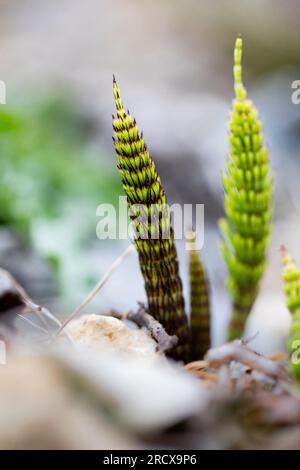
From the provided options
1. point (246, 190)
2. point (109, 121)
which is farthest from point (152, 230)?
point (109, 121)

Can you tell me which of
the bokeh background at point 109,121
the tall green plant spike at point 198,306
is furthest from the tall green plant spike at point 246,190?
the bokeh background at point 109,121

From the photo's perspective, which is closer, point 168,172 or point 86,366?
point 86,366

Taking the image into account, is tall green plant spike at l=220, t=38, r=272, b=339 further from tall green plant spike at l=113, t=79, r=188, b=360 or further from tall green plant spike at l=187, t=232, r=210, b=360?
tall green plant spike at l=113, t=79, r=188, b=360

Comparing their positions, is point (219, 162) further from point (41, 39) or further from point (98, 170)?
point (41, 39)

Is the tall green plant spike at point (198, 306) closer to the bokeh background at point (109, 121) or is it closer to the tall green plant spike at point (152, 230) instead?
the tall green plant spike at point (152, 230)

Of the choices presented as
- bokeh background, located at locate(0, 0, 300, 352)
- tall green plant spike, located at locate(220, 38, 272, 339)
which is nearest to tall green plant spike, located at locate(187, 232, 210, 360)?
tall green plant spike, located at locate(220, 38, 272, 339)

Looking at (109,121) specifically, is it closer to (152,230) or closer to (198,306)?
(198,306)

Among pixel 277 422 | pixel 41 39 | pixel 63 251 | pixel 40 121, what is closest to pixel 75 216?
pixel 63 251
